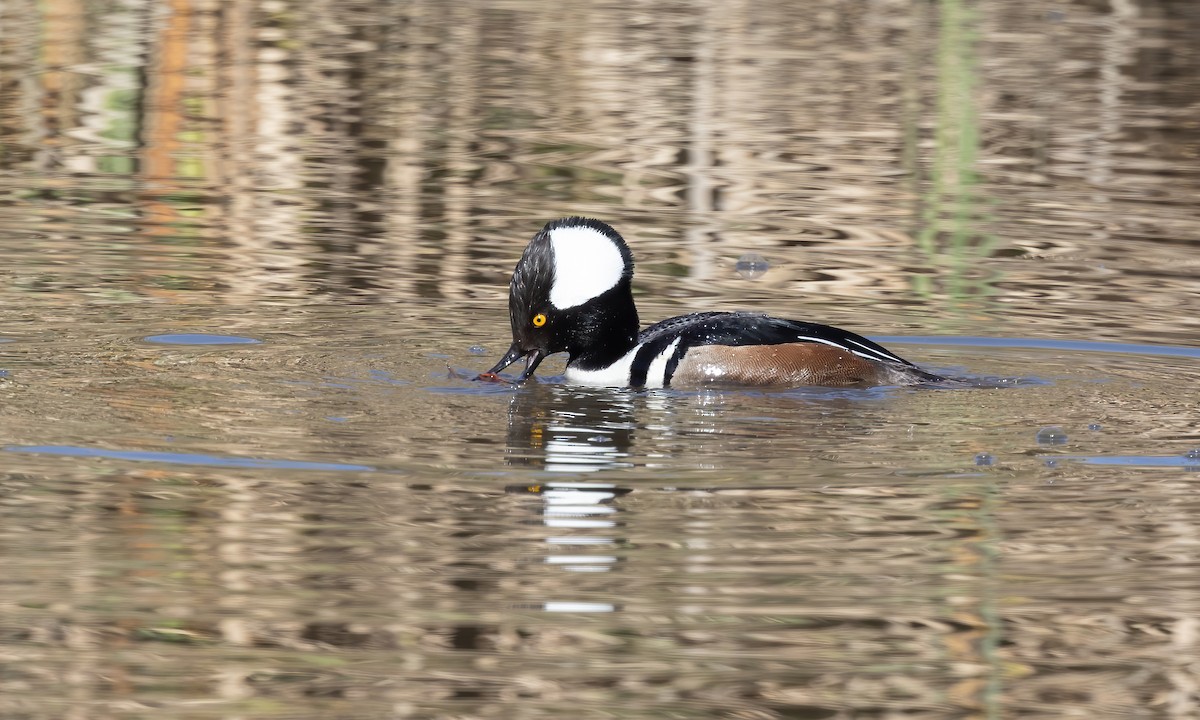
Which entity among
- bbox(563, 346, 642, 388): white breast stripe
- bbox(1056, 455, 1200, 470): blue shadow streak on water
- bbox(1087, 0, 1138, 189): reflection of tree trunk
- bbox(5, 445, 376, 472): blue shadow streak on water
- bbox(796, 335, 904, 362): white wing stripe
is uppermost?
bbox(1087, 0, 1138, 189): reflection of tree trunk

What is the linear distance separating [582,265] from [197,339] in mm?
1778

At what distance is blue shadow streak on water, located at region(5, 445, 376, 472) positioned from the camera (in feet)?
23.0

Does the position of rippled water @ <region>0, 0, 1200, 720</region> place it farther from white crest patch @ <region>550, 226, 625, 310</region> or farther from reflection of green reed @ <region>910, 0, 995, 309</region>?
white crest patch @ <region>550, 226, 625, 310</region>

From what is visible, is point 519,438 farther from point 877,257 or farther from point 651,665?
point 877,257

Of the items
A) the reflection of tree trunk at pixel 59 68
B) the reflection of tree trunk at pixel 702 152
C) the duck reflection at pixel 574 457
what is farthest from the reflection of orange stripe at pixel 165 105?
the duck reflection at pixel 574 457

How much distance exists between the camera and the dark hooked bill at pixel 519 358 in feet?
28.7

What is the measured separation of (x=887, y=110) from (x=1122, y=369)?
30.3ft

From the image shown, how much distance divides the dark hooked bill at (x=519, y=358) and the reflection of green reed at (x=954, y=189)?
9.39ft

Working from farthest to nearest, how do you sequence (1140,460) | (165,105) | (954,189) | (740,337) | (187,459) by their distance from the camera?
1. (165,105)
2. (954,189)
3. (740,337)
4. (1140,460)
5. (187,459)

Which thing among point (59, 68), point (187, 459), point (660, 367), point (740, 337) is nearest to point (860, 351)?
point (740, 337)

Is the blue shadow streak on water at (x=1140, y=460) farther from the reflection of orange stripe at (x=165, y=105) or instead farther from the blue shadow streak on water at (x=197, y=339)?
the reflection of orange stripe at (x=165, y=105)

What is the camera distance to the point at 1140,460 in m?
7.30

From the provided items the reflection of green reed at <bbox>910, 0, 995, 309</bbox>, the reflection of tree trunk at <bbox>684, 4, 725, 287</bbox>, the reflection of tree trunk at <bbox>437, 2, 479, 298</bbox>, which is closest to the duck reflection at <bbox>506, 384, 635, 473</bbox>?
the reflection of tree trunk at <bbox>437, 2, 479, 298</bbox>

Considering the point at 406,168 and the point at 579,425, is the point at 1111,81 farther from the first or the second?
the point at 579,425
